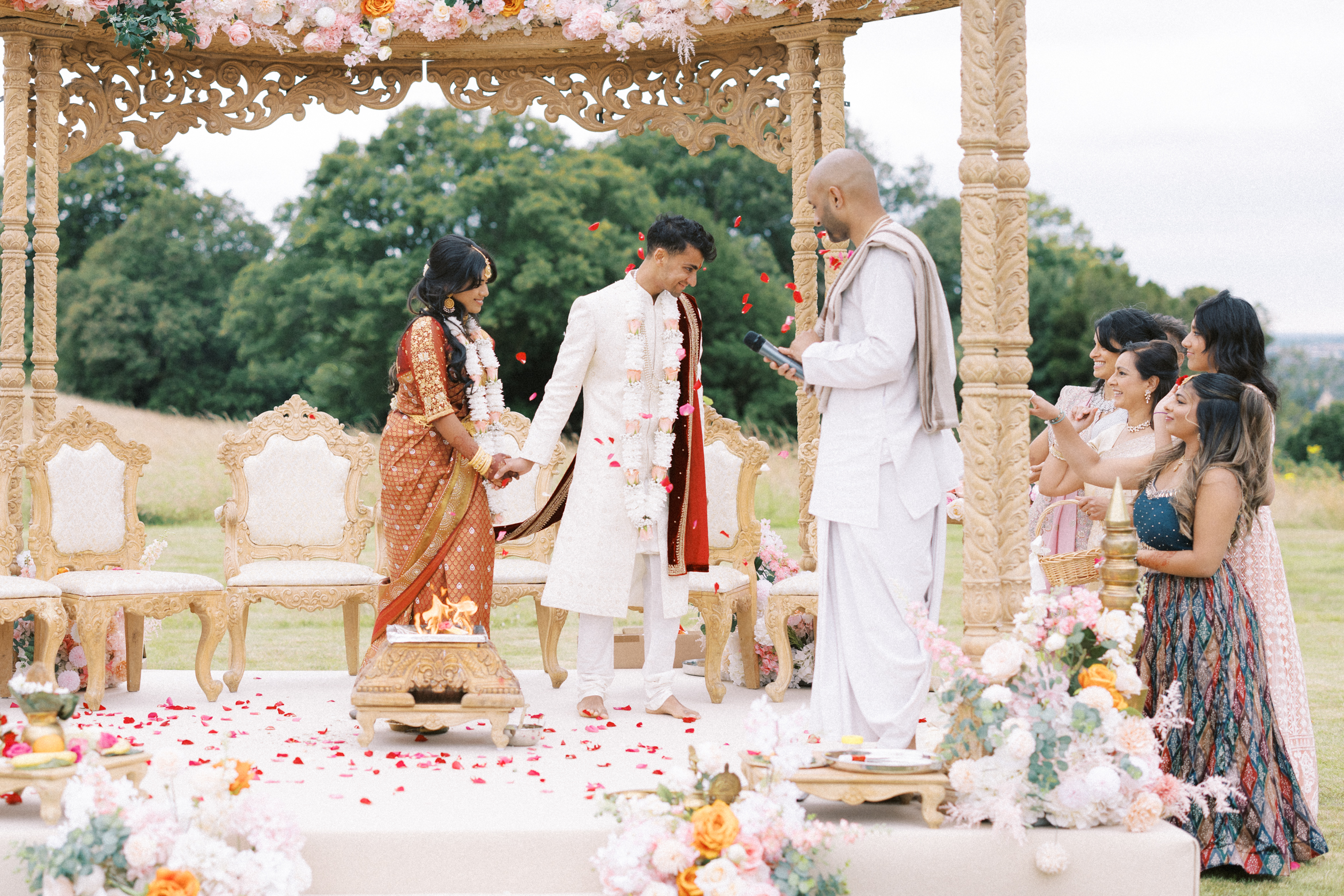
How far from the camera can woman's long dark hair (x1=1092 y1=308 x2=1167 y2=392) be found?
568 centimetres

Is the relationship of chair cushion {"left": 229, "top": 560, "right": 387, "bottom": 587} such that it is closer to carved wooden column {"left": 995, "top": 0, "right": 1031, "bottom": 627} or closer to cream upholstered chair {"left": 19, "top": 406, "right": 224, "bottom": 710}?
cream upholstered chair {"left": 19, "top": 406, "right": 224, "bottom": 710}

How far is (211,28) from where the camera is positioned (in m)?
6.62

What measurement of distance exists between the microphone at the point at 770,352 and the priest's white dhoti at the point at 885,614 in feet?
1.44

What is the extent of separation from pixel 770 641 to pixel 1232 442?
9.08 ft

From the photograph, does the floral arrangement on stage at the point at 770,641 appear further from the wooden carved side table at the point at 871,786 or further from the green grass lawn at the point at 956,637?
the wooden carved side table at the point at 871,786

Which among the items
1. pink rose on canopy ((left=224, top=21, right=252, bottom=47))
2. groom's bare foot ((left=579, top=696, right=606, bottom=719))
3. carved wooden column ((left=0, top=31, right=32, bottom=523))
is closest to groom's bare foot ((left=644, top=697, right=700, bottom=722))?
groom's bare foot ((left=579, top=696, right=606, bottom=719))

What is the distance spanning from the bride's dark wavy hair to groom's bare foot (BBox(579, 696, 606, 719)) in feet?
4.82

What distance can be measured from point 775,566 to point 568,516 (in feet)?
4.73

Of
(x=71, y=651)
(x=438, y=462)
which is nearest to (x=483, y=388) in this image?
(x=438, y=462)

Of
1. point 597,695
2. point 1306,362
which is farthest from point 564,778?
point 1306,362

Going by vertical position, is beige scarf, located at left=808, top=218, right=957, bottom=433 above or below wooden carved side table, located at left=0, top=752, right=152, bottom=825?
above

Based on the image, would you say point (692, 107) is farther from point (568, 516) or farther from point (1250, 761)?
point (1250, 761)

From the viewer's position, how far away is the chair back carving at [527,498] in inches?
279

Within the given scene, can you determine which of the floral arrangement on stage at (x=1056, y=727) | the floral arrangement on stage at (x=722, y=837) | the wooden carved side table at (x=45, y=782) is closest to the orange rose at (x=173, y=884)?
the wooden carved side table at (x=45, y=782)
